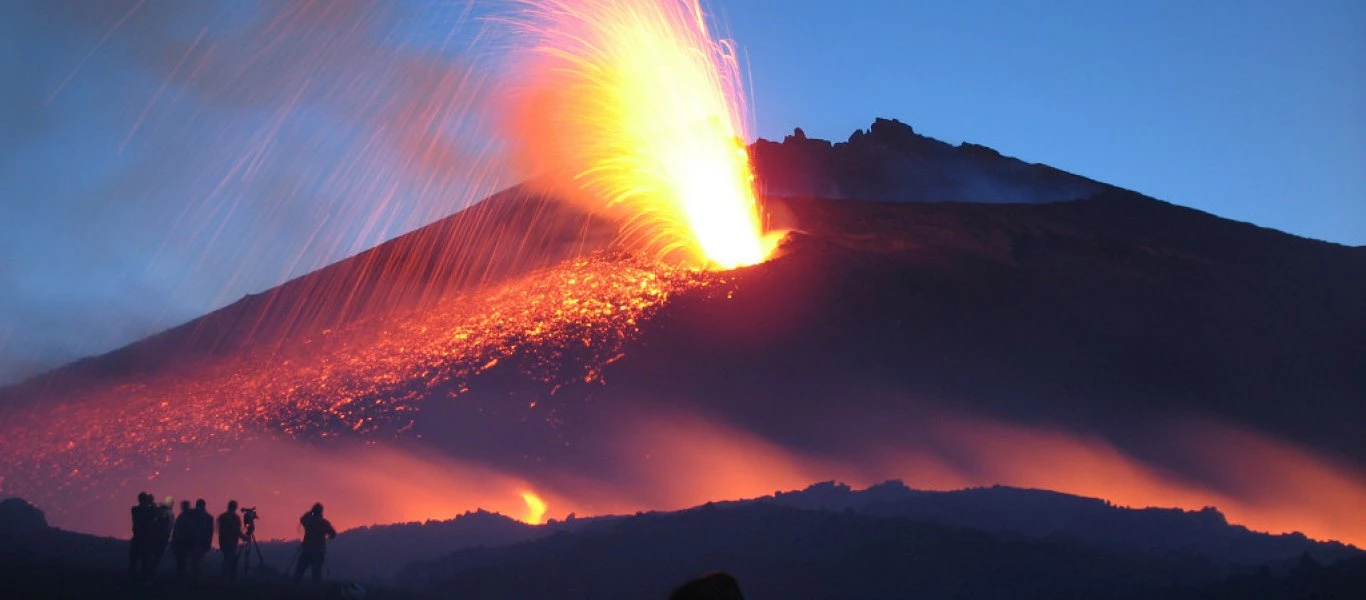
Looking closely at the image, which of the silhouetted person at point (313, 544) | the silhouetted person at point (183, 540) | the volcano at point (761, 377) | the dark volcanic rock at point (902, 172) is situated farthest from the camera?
the dark volcanic rock at point (902, 172)

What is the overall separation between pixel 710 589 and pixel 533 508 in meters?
22.1

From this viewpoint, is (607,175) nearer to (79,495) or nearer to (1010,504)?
(79,495)

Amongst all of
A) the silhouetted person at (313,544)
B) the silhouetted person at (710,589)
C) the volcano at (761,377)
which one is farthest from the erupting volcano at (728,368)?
the silhouetted person at (710,589)

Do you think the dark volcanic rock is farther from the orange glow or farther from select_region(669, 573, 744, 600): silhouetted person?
select_region(669, 573, 744, 600): silhouetted person

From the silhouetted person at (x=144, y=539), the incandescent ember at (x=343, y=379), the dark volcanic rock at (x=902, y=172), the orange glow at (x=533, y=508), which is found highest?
the dark volcanic rock at (x=902, y=172)

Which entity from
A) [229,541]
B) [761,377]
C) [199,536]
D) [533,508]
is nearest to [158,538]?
[199,536]

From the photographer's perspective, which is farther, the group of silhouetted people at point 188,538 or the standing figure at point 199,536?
the standing figure at point 199,536

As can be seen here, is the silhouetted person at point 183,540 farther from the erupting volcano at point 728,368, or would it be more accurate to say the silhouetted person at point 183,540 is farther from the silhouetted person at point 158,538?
the erupting volcano at point 728,368

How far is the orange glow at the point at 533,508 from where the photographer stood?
85.5ft

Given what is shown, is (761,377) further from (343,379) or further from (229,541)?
(229,541)

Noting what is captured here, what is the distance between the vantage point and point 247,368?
38.8 meters

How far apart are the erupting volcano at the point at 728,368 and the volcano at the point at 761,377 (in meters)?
0.12

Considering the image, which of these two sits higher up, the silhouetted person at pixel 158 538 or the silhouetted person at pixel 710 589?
the silhouetted person at pixel 158 538

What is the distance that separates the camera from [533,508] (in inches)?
1056
